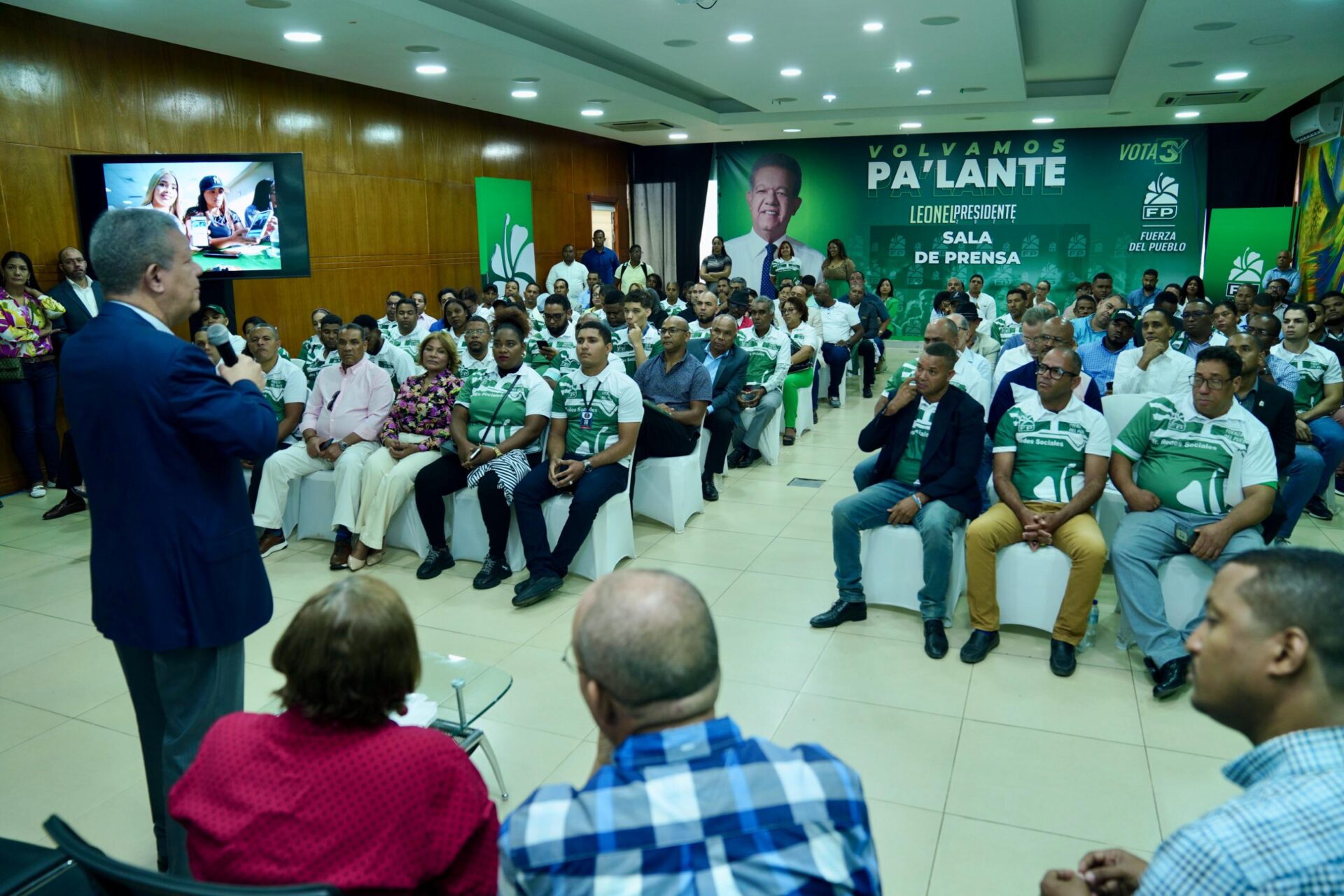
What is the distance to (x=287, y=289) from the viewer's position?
8.14 m

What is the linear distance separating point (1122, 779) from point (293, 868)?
2.46m

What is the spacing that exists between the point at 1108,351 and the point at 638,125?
316 inches

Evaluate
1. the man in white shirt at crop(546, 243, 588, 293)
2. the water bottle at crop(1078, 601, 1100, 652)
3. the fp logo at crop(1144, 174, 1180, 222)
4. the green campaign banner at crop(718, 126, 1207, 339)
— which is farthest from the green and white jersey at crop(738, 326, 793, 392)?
the fp logo at crop(1144, 174, 1180, 222)

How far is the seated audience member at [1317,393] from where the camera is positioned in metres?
5.26

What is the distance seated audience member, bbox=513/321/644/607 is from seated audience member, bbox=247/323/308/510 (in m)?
1.59

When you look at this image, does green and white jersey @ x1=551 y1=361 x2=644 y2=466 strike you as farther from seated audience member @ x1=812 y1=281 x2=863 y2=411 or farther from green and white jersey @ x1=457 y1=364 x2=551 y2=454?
seated audience member @ x1=812 y1=281 x2=863 y2=411

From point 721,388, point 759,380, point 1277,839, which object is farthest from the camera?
point 759,380

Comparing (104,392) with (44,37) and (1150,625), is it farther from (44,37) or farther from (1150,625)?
(44,37)

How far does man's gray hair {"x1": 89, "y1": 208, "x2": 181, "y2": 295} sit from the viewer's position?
1.88 metres

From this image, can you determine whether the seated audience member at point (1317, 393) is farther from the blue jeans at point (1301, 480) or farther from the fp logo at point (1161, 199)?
the fp logo at point (1161, 199)

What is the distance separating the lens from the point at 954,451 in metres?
3.81

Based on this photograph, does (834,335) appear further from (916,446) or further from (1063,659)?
(1063,659)

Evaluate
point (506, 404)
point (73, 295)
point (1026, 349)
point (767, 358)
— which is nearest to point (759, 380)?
point (767, 358)

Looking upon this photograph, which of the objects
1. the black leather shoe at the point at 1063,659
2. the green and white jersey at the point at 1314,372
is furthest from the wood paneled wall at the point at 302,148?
the green and white jersey at the point at 1314,372
